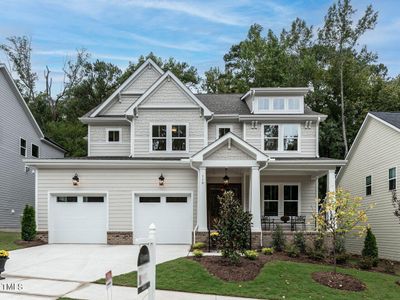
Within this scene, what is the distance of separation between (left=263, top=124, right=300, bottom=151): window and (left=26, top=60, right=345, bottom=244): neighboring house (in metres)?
0.05

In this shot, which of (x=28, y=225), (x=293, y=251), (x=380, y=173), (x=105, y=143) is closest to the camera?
(x=293, y=251)

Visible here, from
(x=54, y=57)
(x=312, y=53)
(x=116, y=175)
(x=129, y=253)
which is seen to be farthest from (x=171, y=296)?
(x=54, y=57)

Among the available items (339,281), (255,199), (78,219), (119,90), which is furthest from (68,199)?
(339,281)

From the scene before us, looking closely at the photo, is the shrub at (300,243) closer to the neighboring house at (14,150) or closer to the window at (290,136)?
the window at (290,136)

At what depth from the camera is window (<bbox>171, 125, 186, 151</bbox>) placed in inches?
805

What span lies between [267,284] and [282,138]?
11.4m

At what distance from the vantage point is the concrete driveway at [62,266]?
9.66 meters

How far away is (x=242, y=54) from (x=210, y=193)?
21.7 m

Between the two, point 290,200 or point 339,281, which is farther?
point 290,200

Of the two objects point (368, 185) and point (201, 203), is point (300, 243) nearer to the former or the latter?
point (201, 203)

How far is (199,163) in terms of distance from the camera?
56.2 feet

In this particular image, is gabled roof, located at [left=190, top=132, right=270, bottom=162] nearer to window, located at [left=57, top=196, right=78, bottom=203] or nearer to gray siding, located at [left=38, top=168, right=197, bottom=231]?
gray siding, located at [left=38, top=168, right=197, bottom=231]

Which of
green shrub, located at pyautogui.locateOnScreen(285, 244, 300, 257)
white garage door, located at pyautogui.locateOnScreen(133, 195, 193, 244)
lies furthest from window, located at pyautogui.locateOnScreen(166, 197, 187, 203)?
green shrub, located at pyautogui.locateOnScreen(285, 244, 300, 257)

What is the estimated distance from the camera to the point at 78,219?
59.5 ft
